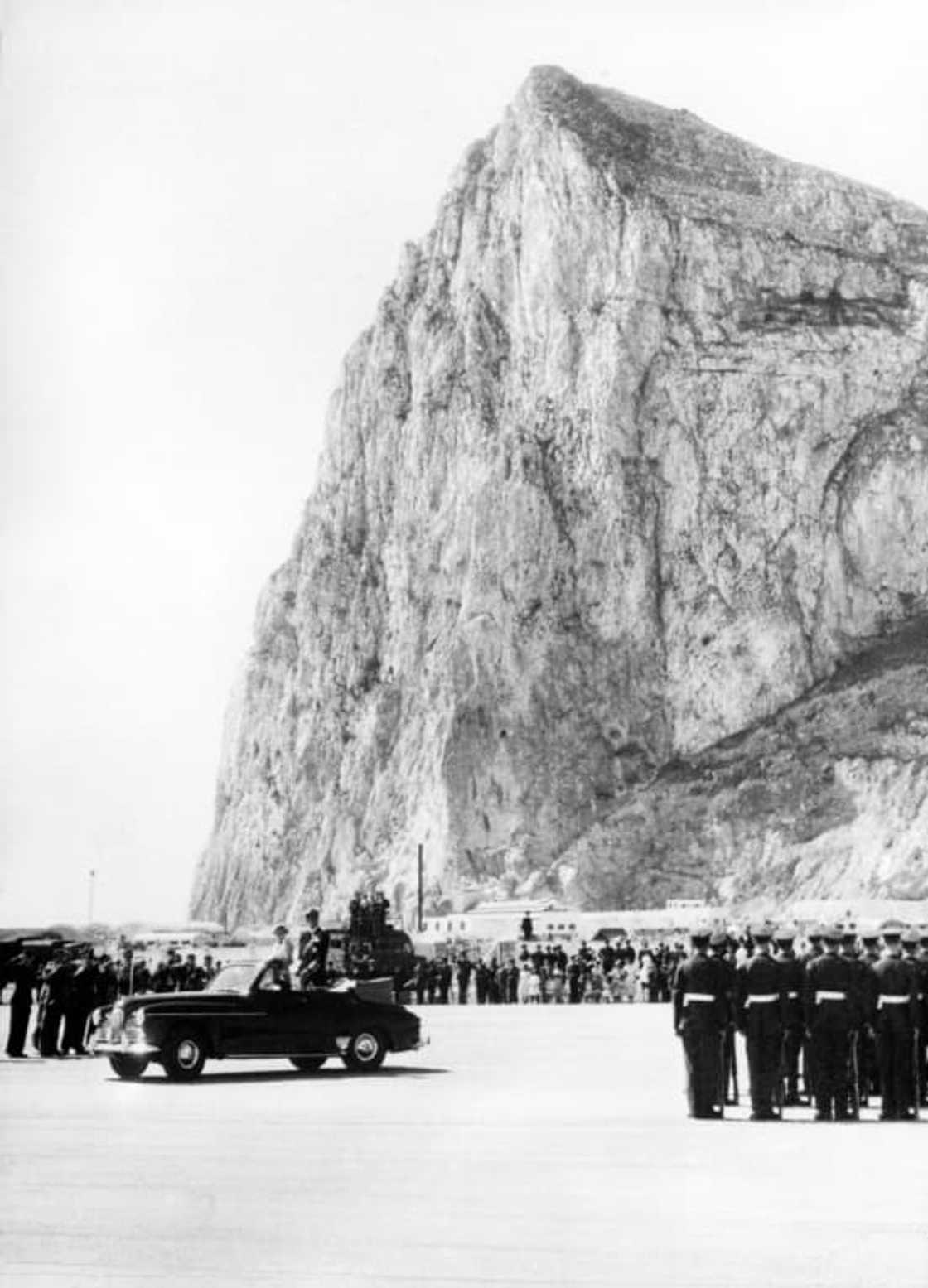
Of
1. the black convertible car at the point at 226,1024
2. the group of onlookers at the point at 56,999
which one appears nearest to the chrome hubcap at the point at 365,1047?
the black convertible car at the point at 226,1024

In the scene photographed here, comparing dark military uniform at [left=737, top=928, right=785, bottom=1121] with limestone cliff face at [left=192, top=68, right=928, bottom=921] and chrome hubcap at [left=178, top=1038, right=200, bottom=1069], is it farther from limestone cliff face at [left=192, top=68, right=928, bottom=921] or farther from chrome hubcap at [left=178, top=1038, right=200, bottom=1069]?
limestone cliff face at [left=192, top=68, right=928, bottom=921]

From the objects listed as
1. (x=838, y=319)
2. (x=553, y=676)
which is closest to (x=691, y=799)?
(x=553, y=676)

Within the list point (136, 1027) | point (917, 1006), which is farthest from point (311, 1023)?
point (917, 1006)

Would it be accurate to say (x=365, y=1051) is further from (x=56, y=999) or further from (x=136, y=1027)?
(x=56, y=999)

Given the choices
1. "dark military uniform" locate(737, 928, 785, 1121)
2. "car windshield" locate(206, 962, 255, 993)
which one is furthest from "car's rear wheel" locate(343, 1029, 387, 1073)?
"dark military uniform" locate(737, 928, 785, 1121)

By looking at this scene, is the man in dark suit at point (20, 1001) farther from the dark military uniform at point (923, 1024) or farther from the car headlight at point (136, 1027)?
the dark military uniform at point (923, 1024)

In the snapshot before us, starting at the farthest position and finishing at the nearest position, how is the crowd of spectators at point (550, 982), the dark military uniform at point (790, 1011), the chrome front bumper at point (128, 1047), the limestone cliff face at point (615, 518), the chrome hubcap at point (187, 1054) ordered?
1. the limestone cliff face at point (615, 518)
2. the crowd of spectators at point (550, 982)
3. the chrome hubcap at point (187, 1054)
4. the chrome front bumper at point (128, 1047)
5. the dark military uniform at point (790, 1011)

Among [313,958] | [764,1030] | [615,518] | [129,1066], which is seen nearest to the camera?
[764,1030]
